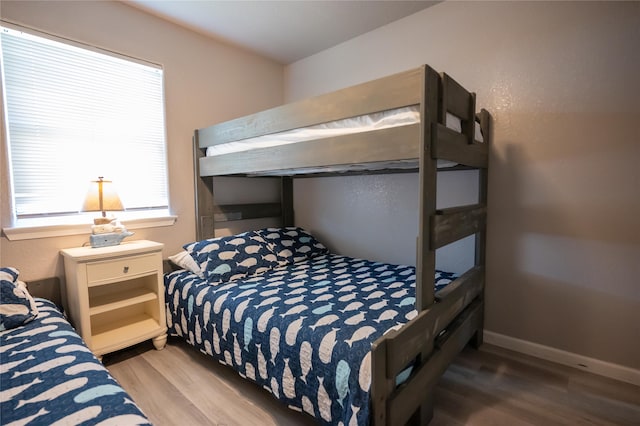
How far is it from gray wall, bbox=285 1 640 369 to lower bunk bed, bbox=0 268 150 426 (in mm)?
2152

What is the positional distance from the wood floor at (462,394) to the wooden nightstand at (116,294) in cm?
16

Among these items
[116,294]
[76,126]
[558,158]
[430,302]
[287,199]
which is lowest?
[116,294]

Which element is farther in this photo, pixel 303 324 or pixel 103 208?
pixel 103 208

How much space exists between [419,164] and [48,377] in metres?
1.52

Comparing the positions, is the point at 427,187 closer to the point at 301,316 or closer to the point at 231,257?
the point at 301,316

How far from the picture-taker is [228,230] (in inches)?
110

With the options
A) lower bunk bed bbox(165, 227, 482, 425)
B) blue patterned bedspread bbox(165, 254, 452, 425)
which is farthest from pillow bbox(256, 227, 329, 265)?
blue patterned bedspread bbox(165, 254, 452, 425)

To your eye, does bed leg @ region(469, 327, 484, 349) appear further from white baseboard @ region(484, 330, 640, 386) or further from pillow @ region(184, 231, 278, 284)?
pillow @ region(184, 231, 278, 284)

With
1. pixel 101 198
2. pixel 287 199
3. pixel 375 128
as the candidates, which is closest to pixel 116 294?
pixel 101 198

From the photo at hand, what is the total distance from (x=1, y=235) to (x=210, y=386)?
1445 mm

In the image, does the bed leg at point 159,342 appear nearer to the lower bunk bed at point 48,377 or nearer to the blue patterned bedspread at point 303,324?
the blue patterned bedspread at point 303,324

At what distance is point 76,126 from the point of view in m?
1.94

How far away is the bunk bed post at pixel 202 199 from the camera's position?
8.14 feet

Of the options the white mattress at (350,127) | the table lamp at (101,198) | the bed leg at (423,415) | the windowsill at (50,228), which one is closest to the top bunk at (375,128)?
the white mattress at (350,127)
